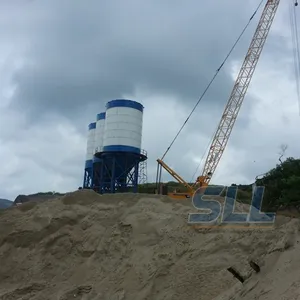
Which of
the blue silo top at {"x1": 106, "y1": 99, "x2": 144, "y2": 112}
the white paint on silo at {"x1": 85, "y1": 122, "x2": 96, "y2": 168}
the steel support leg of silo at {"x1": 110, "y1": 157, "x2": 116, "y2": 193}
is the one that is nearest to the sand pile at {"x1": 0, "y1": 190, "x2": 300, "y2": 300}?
the steel support leg of silo at {"x1": 110, "y1": 157, "x2": 116, "y2": 193}

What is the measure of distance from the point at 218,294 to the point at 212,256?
192 cm

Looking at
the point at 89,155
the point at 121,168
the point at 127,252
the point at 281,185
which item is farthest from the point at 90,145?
the point at 127,252

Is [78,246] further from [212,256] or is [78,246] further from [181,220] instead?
[212,256]

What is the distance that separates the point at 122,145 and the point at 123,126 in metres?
2.04

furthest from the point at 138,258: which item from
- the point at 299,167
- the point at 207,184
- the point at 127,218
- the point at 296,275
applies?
the point at 299,167

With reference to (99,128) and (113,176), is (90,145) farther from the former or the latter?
(113,176)

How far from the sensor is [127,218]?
19.3 metres

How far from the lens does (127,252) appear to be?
57.3 feet

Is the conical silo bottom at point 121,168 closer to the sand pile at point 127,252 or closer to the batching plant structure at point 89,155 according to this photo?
the batching plant structure at point 89,155

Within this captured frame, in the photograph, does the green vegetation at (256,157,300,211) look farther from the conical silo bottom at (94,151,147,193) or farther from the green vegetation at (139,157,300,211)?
the conical silo bottom at (94,151,147,193)

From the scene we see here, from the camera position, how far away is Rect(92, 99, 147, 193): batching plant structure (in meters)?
48.8

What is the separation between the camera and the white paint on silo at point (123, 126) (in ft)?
160

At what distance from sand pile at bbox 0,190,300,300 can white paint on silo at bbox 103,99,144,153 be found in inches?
1053

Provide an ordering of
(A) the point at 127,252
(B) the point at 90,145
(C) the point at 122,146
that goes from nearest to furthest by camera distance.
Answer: (A) the point at 127,252
(C) the point at 122,146
(B) the point at 90,145
